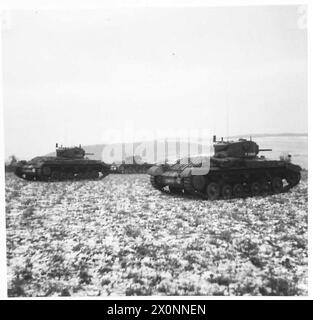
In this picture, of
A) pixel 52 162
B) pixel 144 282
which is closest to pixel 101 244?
pixel 144 282

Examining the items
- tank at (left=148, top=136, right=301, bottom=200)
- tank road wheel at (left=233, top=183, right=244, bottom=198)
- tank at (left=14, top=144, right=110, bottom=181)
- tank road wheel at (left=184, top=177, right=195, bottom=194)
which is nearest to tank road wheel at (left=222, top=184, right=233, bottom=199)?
tank at (left=148, top=136, right=301, bottom=200)

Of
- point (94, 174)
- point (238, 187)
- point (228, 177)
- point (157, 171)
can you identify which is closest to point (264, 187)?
point (238, 187)

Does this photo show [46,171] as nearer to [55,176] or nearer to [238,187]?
[55,176]

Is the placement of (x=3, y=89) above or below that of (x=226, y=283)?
above

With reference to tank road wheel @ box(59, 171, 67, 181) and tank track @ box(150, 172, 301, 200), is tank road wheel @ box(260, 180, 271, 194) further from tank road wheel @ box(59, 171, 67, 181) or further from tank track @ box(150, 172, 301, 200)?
tank road wheel @ box(59, 171, 67, 181)

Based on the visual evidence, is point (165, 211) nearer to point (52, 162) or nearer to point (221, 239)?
point (221, 239)

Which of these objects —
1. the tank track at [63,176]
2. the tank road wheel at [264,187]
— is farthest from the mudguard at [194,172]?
the tank track at [63,176]

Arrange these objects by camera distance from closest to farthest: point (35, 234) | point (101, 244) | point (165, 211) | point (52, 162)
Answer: point (101, 244) → point (35, 234) → point (165, 211) → point (52, 162)
